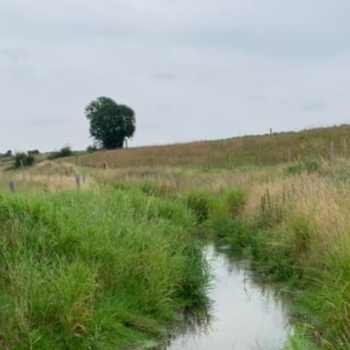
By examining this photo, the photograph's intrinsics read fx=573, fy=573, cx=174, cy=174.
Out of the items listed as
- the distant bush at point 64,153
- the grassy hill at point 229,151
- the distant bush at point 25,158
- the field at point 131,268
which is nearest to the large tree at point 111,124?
the distant bush at point 64,153

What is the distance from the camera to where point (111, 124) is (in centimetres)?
7106

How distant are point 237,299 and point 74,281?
10.8ft

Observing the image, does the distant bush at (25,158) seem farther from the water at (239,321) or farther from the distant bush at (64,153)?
the water at (239,321)

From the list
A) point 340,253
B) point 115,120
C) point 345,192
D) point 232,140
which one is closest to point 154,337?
point 340,253

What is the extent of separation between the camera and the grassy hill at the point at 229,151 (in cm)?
3969

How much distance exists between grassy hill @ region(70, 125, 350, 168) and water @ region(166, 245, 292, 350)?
2705 cm

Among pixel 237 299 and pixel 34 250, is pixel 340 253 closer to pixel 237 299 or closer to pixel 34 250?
pixel 237 299

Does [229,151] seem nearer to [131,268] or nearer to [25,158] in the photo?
[25,158]

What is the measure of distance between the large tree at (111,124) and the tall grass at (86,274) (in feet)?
203

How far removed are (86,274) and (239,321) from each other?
7.59 feet

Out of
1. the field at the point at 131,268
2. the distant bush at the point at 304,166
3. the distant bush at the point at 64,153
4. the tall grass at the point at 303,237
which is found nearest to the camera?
the field at the point at 131,268

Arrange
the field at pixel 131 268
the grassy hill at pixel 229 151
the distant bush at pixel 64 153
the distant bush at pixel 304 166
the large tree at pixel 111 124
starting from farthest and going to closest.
Answer: the large tree at pixel 111 124 < the distant bush at pixel 64 153 < the grassy hill at pixel 229 151 < the distant bush at pixel 304 166 < the field at pixel 131 268

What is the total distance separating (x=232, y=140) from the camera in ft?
159

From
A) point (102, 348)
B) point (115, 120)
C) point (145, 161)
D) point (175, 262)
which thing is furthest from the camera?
point (115, 120)
